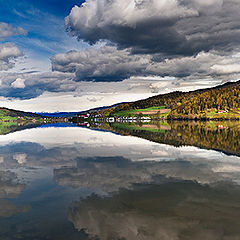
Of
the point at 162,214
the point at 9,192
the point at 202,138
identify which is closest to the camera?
the point at 162,214

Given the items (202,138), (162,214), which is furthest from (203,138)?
(162,214)

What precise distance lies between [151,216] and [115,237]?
311 cm

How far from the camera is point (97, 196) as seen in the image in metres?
17.0

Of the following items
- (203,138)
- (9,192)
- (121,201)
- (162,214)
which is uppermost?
(9,192)

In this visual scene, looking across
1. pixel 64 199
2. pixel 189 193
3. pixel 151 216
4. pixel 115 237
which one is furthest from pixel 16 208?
pixel 189 193

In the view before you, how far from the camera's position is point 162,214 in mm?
13828

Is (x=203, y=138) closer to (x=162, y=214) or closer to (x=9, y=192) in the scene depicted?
(x=162, y=214)

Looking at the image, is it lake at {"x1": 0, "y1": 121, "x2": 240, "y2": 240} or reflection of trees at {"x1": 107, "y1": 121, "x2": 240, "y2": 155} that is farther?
reflection of trees at {"x1": 107, "y1": 121, "x2": 240, "y2": 155}

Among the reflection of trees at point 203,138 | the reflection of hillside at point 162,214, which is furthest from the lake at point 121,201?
the reflection of trees at point 203,138

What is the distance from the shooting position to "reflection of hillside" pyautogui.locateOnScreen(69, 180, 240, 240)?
11523 millimetres

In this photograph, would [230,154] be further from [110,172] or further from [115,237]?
[115,237]

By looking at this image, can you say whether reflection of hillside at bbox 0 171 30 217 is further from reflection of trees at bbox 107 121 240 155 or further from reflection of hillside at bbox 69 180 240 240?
reflection of trees at bbox 107 121 240 155

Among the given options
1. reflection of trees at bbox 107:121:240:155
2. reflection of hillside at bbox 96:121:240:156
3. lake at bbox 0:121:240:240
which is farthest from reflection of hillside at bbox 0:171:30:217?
reflection of trees at bbox 107:121:240:155

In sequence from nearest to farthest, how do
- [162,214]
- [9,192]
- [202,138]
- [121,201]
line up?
[162,214], [121,201], [9,192], [202,138]
